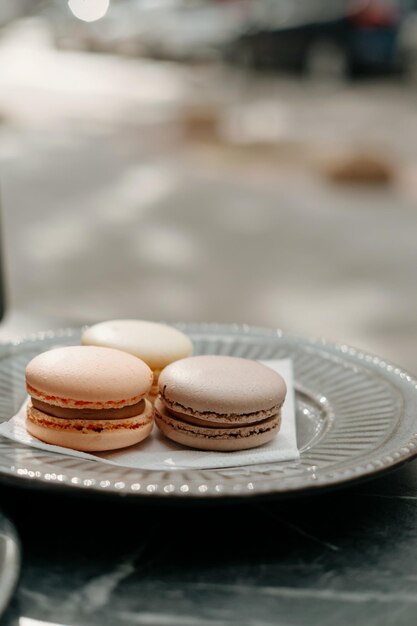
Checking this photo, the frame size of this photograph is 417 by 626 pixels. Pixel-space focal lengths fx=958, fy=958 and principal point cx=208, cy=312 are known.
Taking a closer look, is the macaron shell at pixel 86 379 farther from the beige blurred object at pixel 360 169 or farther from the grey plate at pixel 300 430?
the beige blurred object at pixel 360 169

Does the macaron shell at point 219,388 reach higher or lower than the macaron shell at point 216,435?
higher

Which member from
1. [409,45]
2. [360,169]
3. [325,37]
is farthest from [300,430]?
[409,45]

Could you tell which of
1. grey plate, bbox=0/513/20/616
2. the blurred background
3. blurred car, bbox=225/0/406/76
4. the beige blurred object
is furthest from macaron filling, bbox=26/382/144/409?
blurred car, bbox=225/0/406/76

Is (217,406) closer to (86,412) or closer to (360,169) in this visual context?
(86,412)

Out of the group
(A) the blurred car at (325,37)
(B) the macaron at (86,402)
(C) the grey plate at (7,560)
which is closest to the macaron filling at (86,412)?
(B) the macaron at (86,402)

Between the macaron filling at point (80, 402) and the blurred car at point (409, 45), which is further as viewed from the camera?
the blurred car at point (409, 45)

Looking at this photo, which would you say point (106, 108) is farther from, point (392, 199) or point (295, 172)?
point (392, 199)
